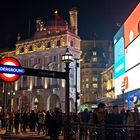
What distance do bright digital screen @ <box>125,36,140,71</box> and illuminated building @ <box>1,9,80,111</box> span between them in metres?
66.5

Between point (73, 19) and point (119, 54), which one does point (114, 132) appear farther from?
point (73, 19)

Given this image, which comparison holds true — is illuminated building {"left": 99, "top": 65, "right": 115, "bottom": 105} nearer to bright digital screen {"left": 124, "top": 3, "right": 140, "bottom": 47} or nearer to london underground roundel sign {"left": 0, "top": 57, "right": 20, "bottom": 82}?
bright digital screen {"left": 124, "top": 3, "right": 140, "bottom": 47}

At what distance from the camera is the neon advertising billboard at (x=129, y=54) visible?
82.9ft

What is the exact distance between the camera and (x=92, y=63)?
12500 centimetres

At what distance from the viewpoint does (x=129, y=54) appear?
27109mm

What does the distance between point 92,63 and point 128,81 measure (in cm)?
9742

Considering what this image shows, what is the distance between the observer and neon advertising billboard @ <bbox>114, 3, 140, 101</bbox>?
82.9 ft

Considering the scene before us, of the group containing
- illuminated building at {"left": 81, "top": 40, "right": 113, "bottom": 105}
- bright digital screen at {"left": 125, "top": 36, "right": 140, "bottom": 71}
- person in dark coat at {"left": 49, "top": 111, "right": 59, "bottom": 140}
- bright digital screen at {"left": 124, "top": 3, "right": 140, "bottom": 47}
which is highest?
illuminated building at {"left": 81, "top": 40, "right": 113, "bottom": 105}

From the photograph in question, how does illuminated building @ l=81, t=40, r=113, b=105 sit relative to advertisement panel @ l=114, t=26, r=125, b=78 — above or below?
above

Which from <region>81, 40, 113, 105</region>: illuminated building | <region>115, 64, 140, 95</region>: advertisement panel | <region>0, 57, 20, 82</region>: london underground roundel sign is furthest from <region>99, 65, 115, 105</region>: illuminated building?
<region>0, 57, 20, 82</region>: london underground roundel sign

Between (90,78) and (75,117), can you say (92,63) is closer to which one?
(90,78)

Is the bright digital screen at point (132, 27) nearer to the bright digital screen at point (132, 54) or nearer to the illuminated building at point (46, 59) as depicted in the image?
the bright digital screen at point (132, 54)

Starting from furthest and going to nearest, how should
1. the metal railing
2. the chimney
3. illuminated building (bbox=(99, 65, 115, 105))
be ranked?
the chimney
illuminated building (bbox=(99, 65, 115, 105))
the metal railing

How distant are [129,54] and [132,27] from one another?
2172 mm
